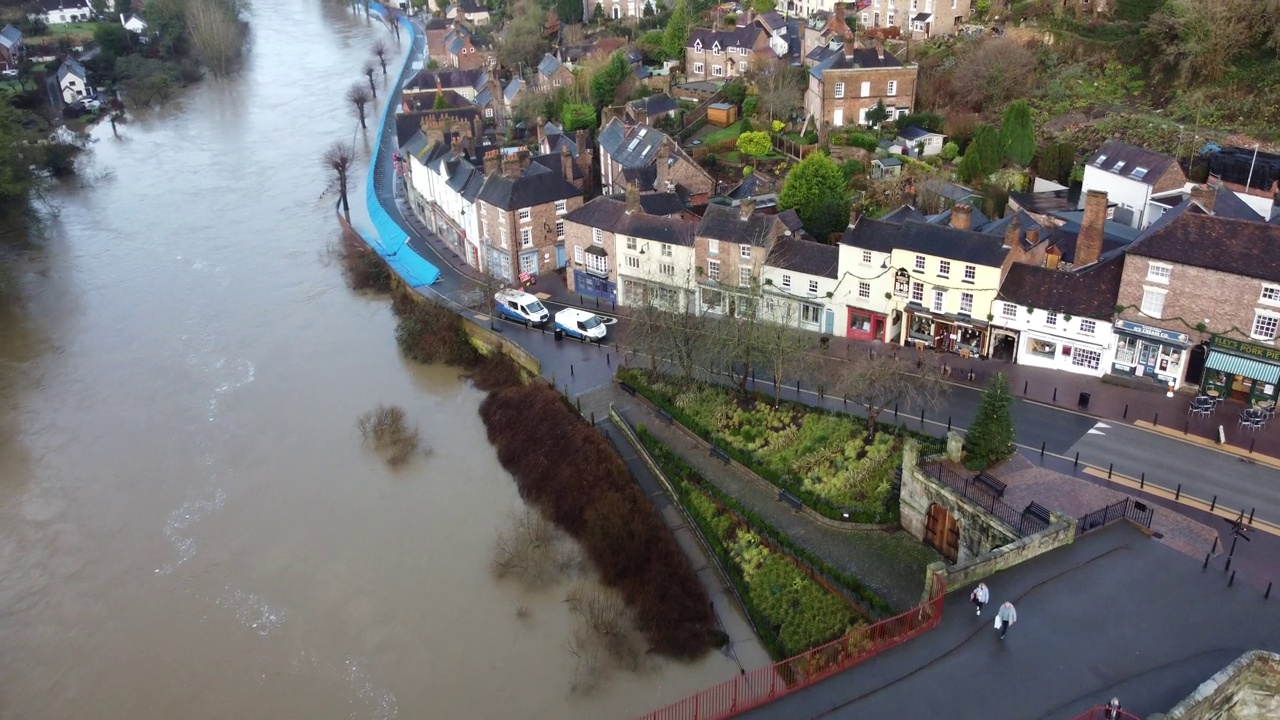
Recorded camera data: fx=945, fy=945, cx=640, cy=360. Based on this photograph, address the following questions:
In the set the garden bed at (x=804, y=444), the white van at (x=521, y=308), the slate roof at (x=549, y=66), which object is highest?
the slate roof at (x=549, y=66)

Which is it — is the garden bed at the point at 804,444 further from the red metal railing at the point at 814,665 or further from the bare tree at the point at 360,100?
the bare tree at the point at 360,100

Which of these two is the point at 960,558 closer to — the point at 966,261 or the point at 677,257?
the point at 966,261

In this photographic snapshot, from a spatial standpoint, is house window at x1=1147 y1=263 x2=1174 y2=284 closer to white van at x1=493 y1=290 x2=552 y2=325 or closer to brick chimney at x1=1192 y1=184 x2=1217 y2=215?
brick chimney at x1=1192 y1=184 x2=1217 y2=215

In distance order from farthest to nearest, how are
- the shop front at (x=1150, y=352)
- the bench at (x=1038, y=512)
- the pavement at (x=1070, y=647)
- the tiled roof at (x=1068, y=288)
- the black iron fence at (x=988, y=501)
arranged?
the tiled roof at (x=1068, y=288) < the shop front at (x=1150, y=352) < the bench at (x=1038, y=512) < the black iron fence at (x=988, y=501) < the pavement at (x=1070, y=647)

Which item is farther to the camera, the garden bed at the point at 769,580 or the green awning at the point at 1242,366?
the green awning at the point at 1242,366

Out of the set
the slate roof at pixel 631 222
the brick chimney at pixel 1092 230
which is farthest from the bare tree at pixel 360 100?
the brick chimney at pixel 1092 230

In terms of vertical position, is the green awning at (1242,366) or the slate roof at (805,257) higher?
the slate roof at (805,257)

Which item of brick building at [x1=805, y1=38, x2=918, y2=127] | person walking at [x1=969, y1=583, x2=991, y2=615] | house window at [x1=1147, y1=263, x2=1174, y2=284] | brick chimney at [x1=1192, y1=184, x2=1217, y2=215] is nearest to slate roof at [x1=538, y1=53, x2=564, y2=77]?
brick building at [x1=805, y1=38, x2=918, y2=127]
